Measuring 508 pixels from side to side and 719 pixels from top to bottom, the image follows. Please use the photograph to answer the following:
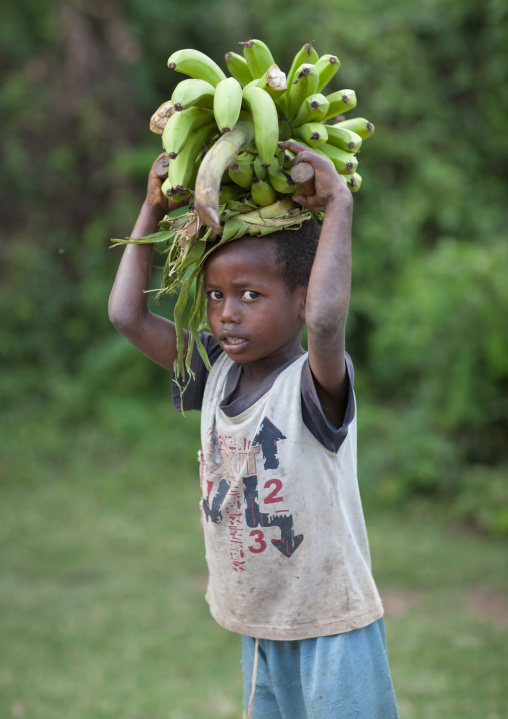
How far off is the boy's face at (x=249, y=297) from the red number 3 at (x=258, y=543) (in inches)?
18.4

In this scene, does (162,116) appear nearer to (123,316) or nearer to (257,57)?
(257,57)

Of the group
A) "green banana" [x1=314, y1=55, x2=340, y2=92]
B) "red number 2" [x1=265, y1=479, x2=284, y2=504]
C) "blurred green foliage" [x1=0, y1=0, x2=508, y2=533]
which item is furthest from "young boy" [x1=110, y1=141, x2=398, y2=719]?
"blurred green foliage" [x1=0, y1=0, x2=508, y2=533]

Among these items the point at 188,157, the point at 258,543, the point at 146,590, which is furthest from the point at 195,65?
the point at 146,590

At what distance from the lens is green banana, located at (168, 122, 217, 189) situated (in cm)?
205

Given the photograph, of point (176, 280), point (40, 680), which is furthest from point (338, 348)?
point (40, 680)

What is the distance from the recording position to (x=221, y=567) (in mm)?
2189

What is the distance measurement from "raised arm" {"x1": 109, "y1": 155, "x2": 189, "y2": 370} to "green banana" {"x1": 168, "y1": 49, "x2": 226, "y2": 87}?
1.00 feet

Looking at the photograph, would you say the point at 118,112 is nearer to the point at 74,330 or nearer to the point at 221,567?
the point at 74,330

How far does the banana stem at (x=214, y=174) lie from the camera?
1763mm

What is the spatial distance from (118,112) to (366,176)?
282 cm

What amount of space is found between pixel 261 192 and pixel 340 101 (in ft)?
1.25

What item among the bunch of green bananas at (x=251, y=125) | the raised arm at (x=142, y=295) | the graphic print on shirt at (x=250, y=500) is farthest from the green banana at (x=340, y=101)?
the graphic print on shirt at (x=250, y=500)

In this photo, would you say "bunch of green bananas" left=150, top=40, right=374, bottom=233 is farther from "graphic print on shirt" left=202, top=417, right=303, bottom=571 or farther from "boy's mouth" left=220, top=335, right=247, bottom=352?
"graphic print on shirt" left=202, top=417, right=303, bottom=571

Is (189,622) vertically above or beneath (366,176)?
beneath
